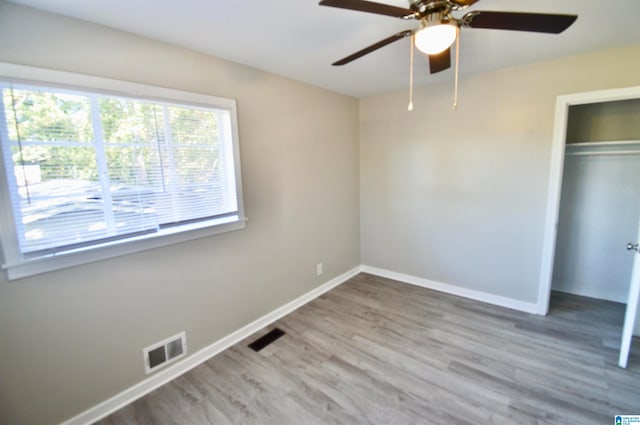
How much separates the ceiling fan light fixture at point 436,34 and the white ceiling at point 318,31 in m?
0.42

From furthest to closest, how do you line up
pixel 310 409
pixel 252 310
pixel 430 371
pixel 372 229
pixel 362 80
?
pixel 372 229
pixel 362 80
pixel 252 310
pixel 430 371
pixel 310 409

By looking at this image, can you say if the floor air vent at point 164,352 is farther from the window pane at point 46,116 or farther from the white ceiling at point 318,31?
the white ceiling at point 318,31

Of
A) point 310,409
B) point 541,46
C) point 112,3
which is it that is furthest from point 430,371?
point 112,3

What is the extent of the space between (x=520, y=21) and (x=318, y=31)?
1.16 m

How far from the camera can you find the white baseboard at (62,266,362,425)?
5.96 feet

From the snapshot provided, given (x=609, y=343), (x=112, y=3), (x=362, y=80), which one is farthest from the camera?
(x=362, y=80)

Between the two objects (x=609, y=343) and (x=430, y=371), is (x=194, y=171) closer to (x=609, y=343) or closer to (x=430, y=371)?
(x=430, y=371)

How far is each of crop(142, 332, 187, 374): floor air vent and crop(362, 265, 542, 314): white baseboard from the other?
2.64m

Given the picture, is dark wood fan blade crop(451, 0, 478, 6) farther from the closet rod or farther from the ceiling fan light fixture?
the closet rod

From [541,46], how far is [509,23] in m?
1.31

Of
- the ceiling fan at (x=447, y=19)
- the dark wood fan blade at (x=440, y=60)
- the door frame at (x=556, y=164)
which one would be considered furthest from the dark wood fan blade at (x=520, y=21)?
the door frame at (x=556, y=164)

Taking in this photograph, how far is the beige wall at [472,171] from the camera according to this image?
2.66 meters

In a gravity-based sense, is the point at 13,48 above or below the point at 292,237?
above

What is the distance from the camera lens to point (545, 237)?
2.78 m
